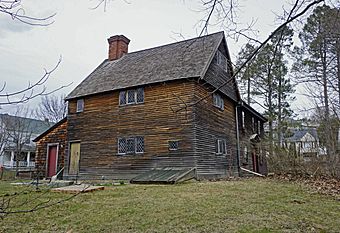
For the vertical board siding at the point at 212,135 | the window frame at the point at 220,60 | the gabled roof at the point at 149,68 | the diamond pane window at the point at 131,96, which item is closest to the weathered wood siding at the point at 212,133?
the vertical board siding at the point at 212,135

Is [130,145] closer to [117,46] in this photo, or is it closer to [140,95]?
[140,95]

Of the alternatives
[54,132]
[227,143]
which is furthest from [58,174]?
[227,143]

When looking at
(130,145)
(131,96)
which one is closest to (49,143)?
(130,145)

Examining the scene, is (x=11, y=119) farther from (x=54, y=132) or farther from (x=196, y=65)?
(x=196, y=65)

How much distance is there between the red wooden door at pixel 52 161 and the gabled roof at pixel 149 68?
12.7ft

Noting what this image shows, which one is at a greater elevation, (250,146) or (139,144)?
(250,146)

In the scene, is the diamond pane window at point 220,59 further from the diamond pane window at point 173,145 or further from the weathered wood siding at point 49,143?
the weathered wood siding at point 49,143

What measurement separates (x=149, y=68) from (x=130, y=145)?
4.75m

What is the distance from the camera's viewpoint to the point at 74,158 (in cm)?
1886

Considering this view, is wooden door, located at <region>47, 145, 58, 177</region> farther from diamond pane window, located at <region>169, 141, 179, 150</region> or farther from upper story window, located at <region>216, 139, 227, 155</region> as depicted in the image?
upper story window, located at <region>216, 139, 227, 155</region>

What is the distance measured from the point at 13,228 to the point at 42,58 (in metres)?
3.30

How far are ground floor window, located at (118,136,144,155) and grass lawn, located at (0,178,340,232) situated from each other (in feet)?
26.0

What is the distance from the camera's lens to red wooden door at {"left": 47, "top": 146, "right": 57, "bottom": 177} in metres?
20.2

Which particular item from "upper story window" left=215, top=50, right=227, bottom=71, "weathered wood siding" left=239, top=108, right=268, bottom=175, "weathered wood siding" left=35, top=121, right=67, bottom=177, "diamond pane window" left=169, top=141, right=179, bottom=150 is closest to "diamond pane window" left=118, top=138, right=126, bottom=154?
"diamond pane window" left=169, top=141, right=179, bottom=150
